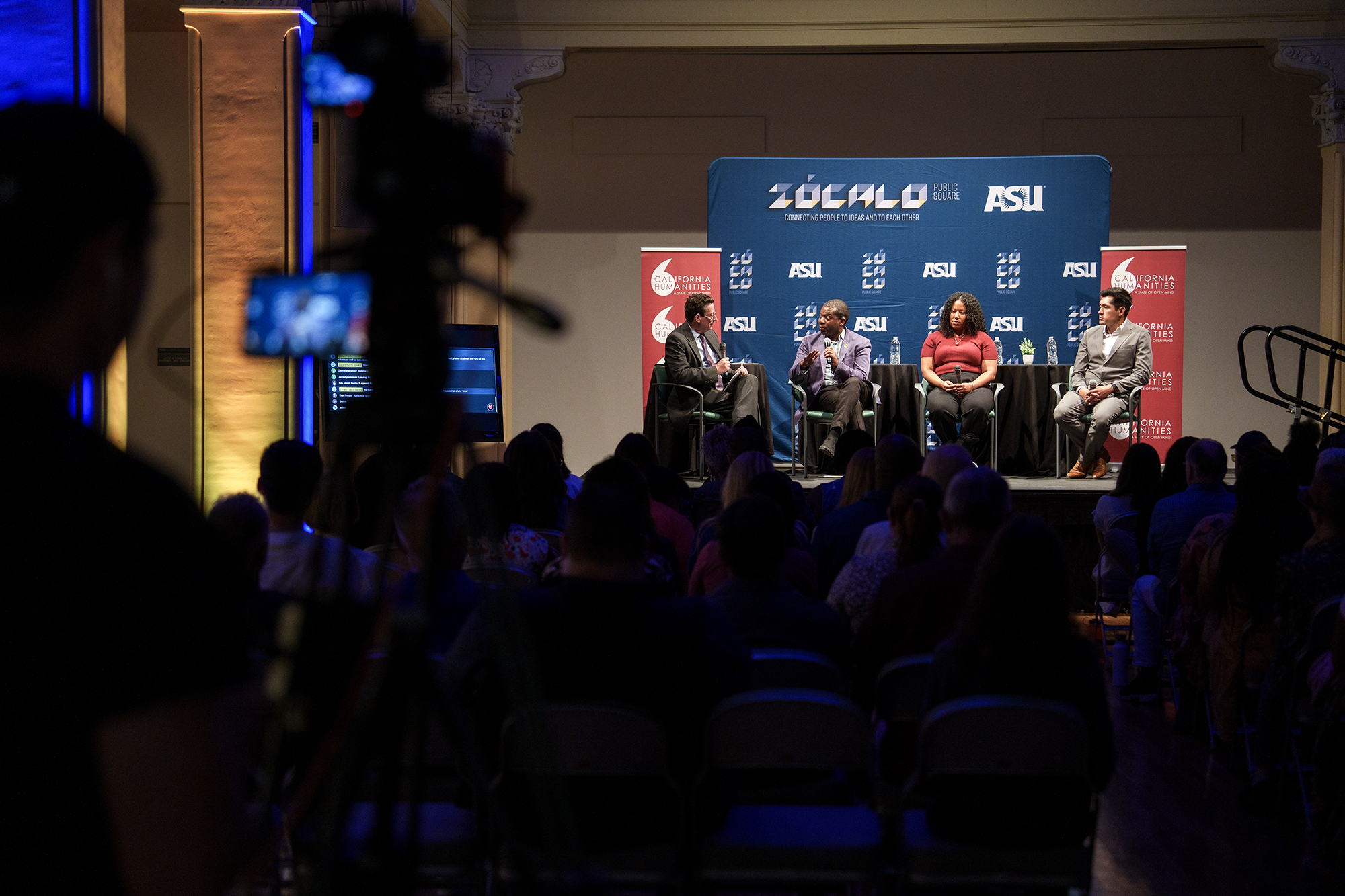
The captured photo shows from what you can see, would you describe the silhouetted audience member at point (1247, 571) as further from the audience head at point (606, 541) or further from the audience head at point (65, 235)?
the audience head at point (65, 235)

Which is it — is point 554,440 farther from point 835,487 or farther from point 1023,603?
point 1023,603

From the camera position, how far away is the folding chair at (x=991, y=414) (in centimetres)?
825

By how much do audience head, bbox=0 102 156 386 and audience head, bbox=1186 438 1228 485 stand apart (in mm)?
4742

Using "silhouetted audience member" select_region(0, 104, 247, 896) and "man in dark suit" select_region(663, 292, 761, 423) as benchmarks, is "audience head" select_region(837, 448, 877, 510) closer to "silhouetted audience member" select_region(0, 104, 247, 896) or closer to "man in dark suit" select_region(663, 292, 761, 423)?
"silhouetted audience member" select_region(0, 104, 247, 896)

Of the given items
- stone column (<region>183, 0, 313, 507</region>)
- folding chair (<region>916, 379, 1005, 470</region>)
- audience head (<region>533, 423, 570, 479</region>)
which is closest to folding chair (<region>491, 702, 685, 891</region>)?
audience head (<region>533, 423, 570, 479</region>)

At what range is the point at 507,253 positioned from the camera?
88 cm

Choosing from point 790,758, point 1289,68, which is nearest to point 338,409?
point 790,758

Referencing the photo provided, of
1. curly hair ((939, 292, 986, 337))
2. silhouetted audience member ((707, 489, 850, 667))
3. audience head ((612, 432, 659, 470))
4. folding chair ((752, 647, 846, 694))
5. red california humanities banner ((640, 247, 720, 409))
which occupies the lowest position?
folding chair ((752, 647, 846, 694))

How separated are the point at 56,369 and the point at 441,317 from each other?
0.27m

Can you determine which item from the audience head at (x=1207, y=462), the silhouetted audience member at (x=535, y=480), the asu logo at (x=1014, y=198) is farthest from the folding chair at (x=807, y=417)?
the silhouetted audience member at (x=535, y=480)

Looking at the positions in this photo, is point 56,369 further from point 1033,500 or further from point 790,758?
point 1033,500

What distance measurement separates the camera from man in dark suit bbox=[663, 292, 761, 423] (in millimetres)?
8281

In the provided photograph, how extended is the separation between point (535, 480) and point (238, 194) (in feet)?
9.71

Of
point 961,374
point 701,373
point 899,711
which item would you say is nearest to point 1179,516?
point 899,711
